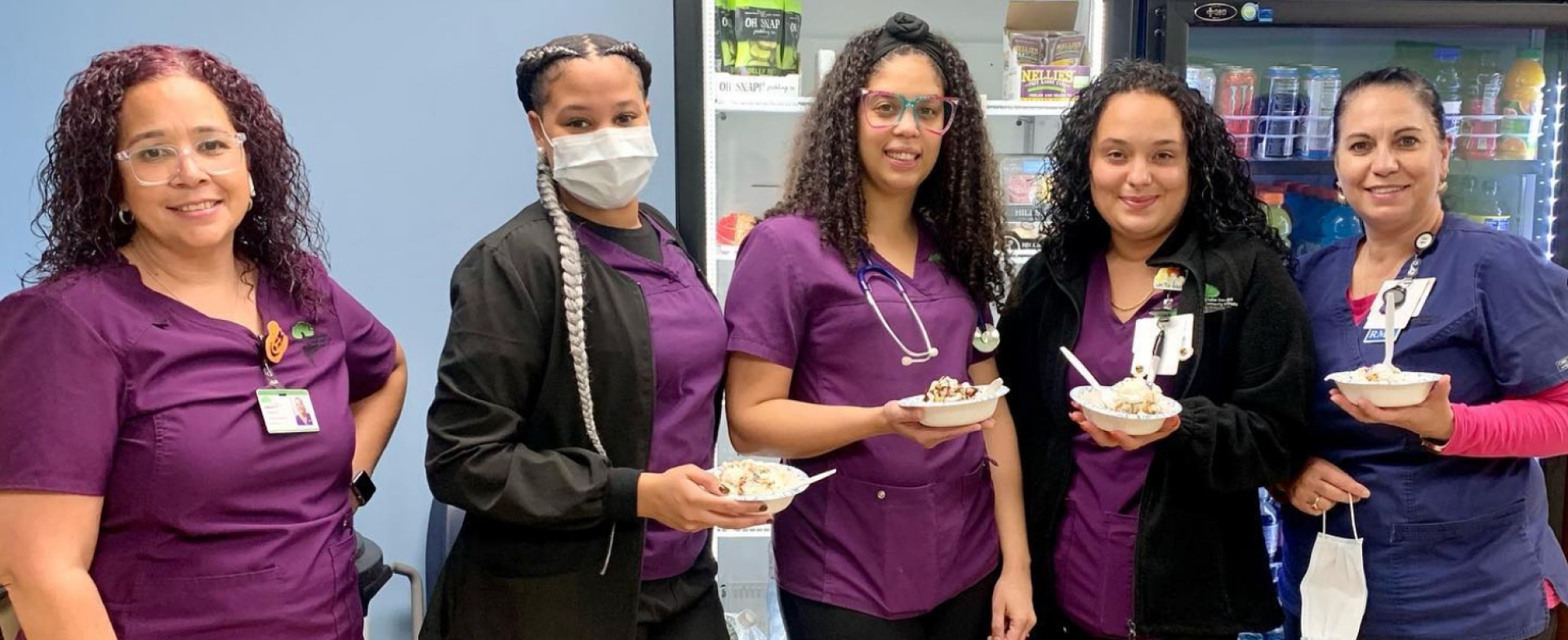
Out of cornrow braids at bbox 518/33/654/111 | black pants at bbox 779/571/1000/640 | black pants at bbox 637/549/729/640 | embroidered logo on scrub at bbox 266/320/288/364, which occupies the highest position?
cornrow braids at bbox 518/33/654/111

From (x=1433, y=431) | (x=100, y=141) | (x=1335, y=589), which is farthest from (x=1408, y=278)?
(x=100, y=141)

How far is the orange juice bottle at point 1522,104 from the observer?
9.71 feet

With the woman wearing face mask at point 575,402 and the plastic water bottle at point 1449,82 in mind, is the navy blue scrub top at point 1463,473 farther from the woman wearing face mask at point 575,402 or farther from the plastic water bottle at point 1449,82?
the plastic water bottle at point 1449,82

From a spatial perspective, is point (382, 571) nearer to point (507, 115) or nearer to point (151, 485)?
point (151, 485)

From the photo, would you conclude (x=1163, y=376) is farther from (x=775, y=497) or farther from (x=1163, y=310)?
(x=775, y=497)

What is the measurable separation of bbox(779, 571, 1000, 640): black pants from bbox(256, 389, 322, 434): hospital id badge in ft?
2.91

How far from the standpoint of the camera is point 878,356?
1866mm

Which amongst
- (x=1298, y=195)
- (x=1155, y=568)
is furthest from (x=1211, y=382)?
(x=1298, y=195)

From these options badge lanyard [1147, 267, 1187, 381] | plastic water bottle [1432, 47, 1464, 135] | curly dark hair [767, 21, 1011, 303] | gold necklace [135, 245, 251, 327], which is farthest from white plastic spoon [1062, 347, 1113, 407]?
plastic water bottle [1432, 47, 1464, 135]

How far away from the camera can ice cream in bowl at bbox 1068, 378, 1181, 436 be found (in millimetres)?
1666

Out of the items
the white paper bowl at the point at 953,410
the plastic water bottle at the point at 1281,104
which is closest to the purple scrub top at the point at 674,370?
the white paper bowl at the point at 953,410

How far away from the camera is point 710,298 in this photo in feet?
6.07

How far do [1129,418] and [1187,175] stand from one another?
0.56 m

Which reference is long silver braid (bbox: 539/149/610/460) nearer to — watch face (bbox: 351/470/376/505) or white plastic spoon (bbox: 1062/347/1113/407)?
watch face (bbox: 351/470/376/505)
